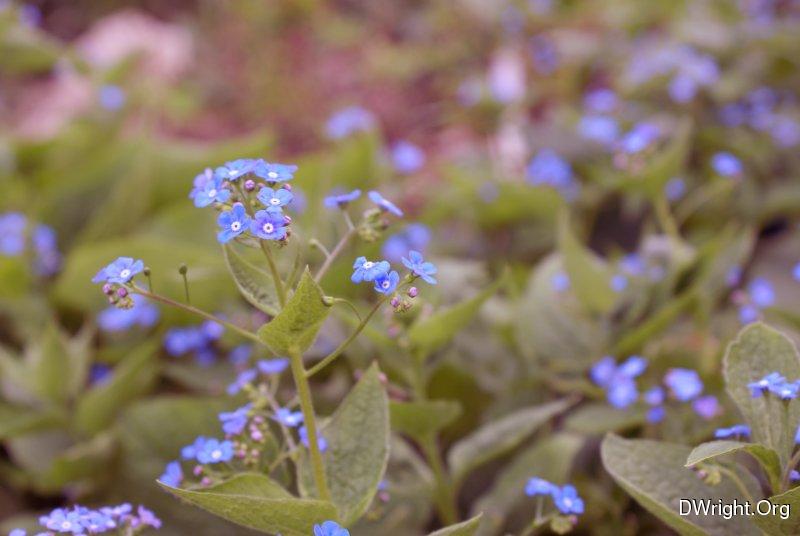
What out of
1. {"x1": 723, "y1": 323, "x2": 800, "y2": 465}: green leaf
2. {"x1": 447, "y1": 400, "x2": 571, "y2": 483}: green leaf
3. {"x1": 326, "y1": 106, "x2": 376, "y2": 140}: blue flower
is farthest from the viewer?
{"x1": 326, "y1": 106, "x2": 376, "y2": 140}: blue flower

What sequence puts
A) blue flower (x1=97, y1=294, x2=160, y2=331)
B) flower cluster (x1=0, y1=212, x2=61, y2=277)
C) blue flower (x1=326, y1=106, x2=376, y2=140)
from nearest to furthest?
blue flower (x1=97, y1=294, x2=160, y2=331) → flower cluster (x1=0, y1=212, x2=61, y2=277) → blue flower (x1=326, y1=106, x2=376, y2=140)

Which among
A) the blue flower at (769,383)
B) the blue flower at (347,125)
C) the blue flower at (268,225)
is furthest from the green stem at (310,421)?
the blue flower at (347,125)

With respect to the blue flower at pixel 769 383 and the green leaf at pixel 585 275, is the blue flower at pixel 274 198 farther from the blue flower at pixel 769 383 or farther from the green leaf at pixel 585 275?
the green leaf at pixel 585 275

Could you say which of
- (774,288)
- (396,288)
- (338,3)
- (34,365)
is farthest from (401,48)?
(396,288)

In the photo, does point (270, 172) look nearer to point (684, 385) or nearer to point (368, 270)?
point (368, 270)

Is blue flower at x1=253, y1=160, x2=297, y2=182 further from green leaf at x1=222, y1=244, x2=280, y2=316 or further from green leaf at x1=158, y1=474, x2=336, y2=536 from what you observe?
green leaf at x1=158, y1=474, x2=336, y2=536

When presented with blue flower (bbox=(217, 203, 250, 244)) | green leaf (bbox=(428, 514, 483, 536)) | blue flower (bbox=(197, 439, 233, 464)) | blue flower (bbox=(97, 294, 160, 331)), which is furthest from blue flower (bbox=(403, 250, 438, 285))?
blue flower (bbox=(97, 294, 160, 331))

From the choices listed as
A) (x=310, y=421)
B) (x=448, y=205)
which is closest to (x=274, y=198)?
(x=310, y=421)

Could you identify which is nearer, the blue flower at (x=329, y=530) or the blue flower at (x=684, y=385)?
the blue flower at (x=329, y=530)
